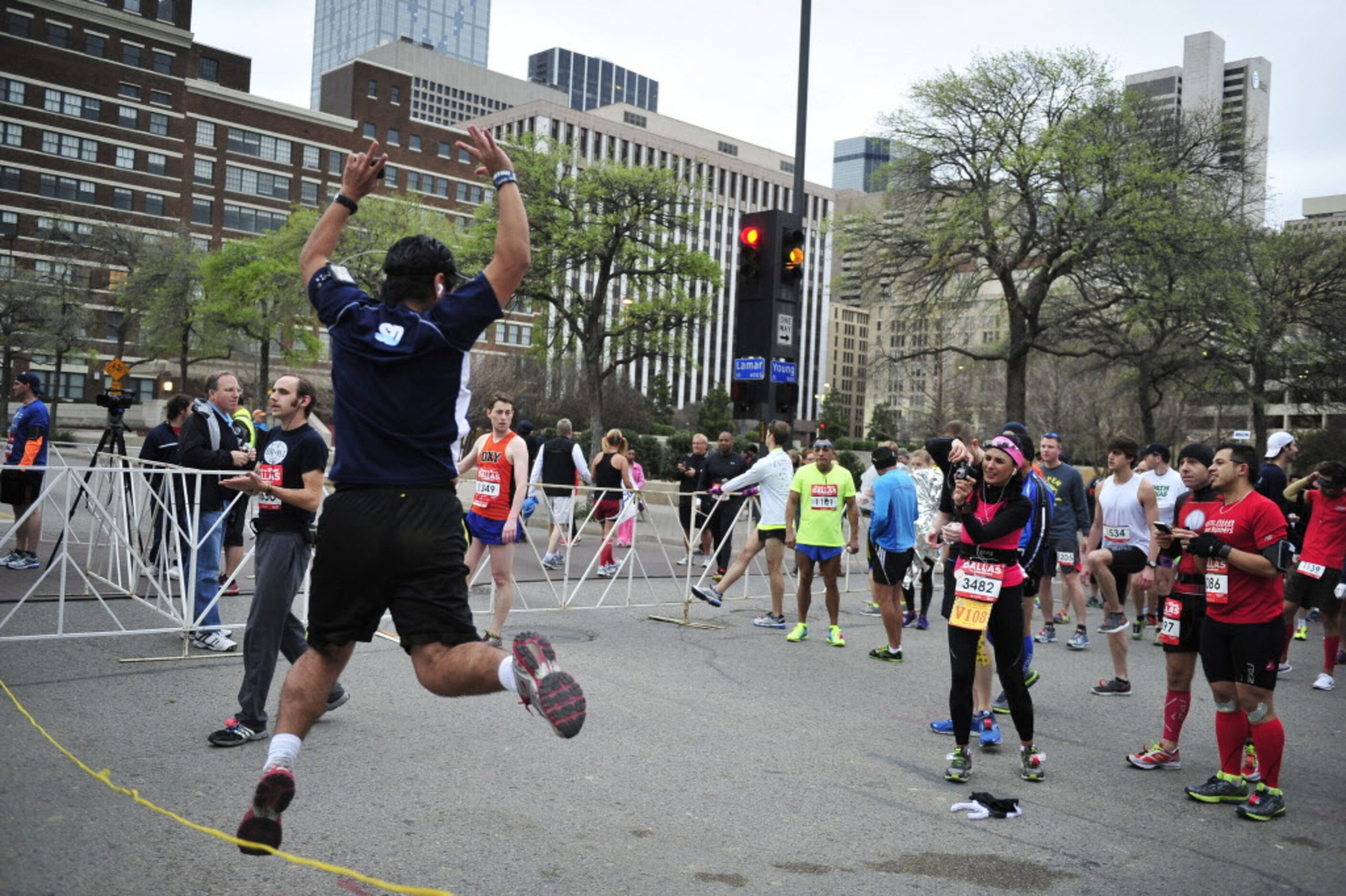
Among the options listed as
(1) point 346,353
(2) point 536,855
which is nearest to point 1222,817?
(2) point 536,855

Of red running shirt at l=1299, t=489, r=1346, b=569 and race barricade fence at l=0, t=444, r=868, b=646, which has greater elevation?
red running shirt at l=1299, t=489, r=1346, b=569

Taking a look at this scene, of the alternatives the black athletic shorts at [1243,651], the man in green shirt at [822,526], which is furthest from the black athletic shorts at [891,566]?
the black athletic shorts at [1243,651]

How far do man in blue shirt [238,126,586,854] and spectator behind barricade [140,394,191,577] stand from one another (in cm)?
579

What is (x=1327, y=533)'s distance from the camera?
9.32 m

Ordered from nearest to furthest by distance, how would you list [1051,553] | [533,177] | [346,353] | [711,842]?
[346,353] < [711,842] < [1051,553] < [533,177]

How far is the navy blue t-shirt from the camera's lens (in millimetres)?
3430

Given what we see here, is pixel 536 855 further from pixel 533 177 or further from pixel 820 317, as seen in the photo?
pixel 820 317

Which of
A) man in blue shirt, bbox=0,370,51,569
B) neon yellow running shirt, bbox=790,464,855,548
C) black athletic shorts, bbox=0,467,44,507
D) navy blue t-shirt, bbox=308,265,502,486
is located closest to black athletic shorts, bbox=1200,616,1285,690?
navy blue t-shirt, bbox=308,265,502,486

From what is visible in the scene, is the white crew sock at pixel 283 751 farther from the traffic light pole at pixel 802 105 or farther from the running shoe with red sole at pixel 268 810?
the traffic light pole at pixel 802 105

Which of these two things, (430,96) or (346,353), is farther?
(430,96)

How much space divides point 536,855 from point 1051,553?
803 cm

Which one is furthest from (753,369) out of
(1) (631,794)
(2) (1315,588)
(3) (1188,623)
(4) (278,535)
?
(1) (631,794)

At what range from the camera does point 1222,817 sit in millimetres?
5484

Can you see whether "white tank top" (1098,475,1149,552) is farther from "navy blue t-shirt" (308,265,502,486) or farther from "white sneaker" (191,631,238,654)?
"navy blue t-shirt" (308,265,502,486)
